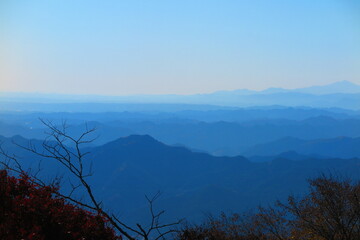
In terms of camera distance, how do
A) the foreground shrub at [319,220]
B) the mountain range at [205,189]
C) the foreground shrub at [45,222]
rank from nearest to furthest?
the foreground shrub at [45,222] < the foreground shrub at [319,220] < the mountain range at [205,189]

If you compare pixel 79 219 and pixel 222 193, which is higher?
pixel 79 219

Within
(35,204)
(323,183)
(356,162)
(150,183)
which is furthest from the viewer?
(150,183)

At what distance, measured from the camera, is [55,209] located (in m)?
7.27

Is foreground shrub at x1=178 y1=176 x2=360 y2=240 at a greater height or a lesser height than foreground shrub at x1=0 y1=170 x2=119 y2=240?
lesser

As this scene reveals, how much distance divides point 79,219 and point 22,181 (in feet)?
8.77

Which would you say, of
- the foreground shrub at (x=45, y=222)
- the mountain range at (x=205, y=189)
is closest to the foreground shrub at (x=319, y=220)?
the foreground shrub at (x=45, y=222)

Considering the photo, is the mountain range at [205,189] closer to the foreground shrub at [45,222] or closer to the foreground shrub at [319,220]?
the foreground shrub at [319,220]

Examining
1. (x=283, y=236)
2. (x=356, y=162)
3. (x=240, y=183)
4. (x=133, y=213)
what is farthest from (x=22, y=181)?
(x=356, y=162)

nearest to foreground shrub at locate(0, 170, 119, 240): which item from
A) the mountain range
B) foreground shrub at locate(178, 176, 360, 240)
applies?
foreground shrub at locate(178, 176, 360, 240)

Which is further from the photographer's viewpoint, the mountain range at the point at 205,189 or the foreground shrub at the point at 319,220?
the mountain range at the point at 205,189

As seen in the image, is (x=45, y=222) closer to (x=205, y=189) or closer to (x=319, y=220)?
(x=319, y=220)

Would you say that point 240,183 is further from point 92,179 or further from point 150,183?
point 92,179

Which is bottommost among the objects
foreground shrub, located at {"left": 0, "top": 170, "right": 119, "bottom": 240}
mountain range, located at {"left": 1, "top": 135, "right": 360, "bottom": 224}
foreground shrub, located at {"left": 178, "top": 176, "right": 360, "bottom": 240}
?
mountain range, located at {"left": 1, "top": 135, "right": 360, "bottom": 224}

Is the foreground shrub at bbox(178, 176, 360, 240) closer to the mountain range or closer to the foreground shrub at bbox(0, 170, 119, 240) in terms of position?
the foreground shrub at bbox(0, 170, 119, 240)
